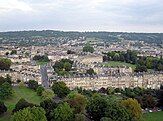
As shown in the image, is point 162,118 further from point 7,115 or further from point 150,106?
point 7,115

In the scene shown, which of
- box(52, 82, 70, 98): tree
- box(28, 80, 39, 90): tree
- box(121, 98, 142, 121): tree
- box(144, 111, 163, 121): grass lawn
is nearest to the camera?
box(121, 98, 142, 121): tree

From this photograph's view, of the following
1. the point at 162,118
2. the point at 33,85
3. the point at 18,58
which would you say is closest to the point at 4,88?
the point at 33,85

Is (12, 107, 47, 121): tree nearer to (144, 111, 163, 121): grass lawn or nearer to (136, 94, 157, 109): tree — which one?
(144, 111, 163, 121): grass lawn

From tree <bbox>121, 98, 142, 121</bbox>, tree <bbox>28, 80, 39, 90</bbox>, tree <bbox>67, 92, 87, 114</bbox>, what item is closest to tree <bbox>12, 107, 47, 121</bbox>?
tree <bbox>67, 92, 87, 114</bbox>

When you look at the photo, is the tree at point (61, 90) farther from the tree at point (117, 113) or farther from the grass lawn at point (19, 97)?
the tree at point (117, 113)

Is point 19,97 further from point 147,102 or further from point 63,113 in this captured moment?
point 147,102
